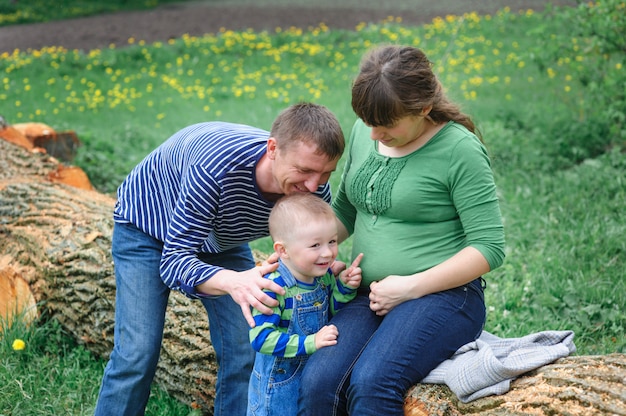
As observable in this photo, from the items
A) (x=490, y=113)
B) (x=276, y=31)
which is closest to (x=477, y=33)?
(x=276, y=31)

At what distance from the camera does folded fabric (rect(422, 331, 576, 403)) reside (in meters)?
2.33

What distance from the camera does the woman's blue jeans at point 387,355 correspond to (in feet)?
7.66

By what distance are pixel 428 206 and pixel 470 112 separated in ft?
16.1

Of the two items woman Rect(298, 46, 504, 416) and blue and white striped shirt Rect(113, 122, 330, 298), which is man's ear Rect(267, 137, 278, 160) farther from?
woman Rect(298, 46, 504, 416)

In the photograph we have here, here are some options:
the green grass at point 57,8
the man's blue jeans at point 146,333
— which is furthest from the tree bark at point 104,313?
the green grass at point 57,8

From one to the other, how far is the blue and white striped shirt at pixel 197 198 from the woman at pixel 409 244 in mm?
366

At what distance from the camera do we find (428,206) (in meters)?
2.55

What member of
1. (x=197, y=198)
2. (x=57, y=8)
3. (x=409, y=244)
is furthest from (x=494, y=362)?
(x=57, y=8)

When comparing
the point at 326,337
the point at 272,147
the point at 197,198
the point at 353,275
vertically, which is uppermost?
the point at 272,147

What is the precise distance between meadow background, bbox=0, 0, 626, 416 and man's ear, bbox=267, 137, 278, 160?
0.88m

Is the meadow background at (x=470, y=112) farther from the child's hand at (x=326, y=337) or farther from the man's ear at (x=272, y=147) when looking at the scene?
the child's hand at (x=326, y=337)

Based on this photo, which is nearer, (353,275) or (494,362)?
(494,362)

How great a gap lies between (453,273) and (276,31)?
12306 millimetres

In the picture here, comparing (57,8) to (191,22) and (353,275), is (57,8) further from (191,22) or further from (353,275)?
(353,275)
